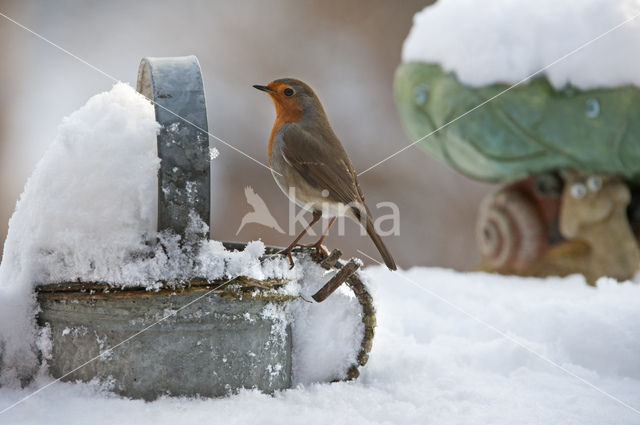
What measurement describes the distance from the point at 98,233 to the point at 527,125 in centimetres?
239

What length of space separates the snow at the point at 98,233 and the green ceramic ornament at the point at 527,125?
2.02 m

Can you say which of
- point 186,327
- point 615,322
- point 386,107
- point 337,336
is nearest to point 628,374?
point 615,322

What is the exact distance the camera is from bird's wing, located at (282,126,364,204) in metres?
1.63

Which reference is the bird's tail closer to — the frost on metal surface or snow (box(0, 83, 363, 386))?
snow (box(0, 83, 363, 386))

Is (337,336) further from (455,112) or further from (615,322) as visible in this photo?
(455,112)

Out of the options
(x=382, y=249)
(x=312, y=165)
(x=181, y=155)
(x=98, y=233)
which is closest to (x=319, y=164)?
(x=312, y=165)

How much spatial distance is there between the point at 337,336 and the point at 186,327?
16.5 inches

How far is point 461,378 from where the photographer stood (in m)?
1.55

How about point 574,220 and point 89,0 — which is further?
point 89,0

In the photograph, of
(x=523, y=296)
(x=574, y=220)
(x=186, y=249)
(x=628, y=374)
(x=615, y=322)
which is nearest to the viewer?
(x=186, y=249)

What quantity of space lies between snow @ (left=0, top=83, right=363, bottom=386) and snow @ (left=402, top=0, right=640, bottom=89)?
2.09 metres

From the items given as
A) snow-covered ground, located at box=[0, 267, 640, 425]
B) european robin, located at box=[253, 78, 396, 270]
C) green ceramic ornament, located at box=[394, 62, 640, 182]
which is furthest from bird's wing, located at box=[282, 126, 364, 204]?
green ceramic ornament, located at box=[394, 62, 640, 182]

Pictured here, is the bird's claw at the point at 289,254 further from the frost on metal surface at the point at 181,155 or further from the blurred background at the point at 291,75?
the blurred background at the point at 291,75

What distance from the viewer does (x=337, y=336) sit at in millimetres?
1485
